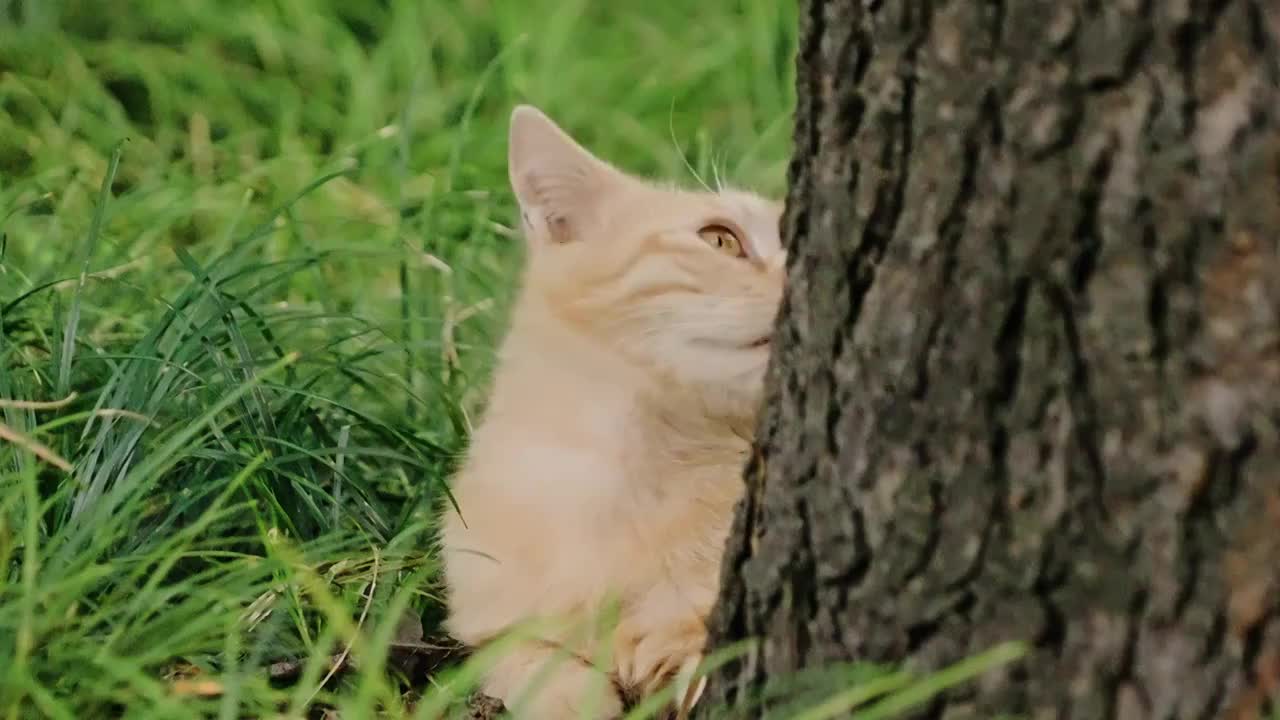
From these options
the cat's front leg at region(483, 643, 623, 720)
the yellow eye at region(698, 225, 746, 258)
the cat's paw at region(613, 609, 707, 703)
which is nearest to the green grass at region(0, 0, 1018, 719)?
the cat's front leg at region(483, 643, 623, 720)

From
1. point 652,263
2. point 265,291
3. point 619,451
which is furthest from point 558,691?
point 265,291

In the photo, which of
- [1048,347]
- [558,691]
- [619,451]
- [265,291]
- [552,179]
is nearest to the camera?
[1048,347]

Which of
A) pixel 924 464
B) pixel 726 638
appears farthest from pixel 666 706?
pixel 924 464

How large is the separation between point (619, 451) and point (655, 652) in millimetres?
227

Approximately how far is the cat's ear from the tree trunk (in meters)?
0.69

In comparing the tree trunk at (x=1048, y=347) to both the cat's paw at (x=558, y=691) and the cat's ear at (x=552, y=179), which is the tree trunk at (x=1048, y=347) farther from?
the cat's ear at (x=552, y=179)

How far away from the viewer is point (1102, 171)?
0.86 metres

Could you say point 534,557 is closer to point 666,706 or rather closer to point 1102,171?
point 666,706

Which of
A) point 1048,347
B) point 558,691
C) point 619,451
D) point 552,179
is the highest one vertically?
point 552,179

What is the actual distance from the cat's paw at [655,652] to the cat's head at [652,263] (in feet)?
0.80

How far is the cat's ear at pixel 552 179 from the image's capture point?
1.69 metres

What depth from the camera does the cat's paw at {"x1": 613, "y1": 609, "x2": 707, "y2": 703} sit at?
1.32 meters

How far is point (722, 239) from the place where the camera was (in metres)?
1.60

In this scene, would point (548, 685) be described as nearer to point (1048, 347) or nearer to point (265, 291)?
point (1048, 347)
